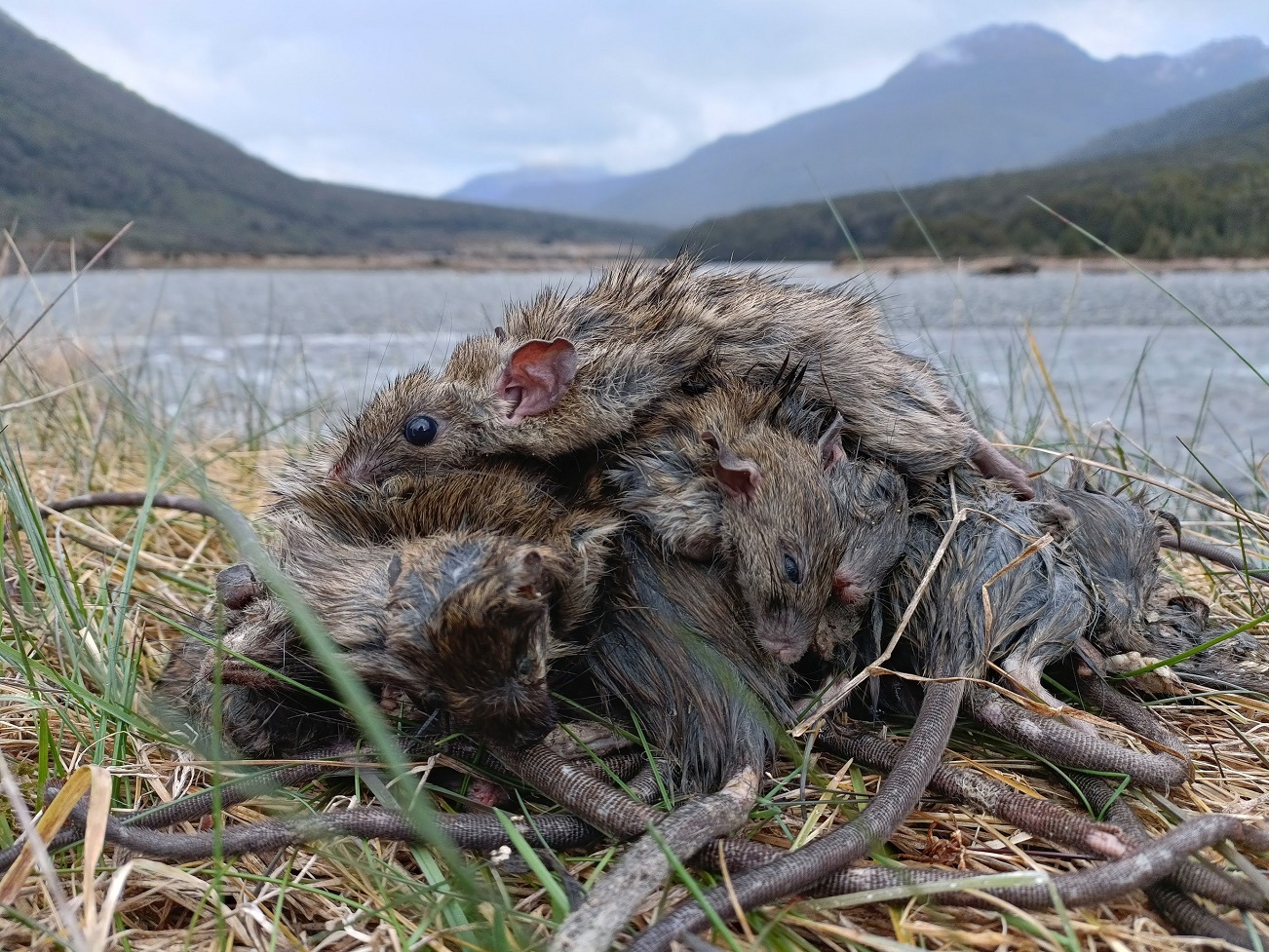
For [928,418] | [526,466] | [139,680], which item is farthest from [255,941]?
[928,418]

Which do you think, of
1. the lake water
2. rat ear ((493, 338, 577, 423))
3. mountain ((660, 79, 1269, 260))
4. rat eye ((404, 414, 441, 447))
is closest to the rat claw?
rat eye ((404, 414, 441, 447))

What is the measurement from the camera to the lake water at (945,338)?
224 inches

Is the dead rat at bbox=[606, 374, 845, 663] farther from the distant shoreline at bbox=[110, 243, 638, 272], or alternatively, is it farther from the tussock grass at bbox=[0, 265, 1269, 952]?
the distant shoreline at bbox=[110, 243, 638, 272]

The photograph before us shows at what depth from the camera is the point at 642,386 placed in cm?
298

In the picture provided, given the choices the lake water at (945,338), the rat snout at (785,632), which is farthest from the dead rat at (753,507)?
the lake water at (945,338)

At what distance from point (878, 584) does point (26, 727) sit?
226 centimetres

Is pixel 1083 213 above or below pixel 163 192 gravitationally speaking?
below

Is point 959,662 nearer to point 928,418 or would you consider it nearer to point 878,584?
point 878,584

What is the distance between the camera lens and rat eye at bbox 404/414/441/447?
3076 mm

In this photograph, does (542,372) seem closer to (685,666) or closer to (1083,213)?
(685,666)

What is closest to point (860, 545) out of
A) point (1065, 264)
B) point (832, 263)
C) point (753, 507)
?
point (753, 507)

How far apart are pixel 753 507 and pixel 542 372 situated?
93 centimetres

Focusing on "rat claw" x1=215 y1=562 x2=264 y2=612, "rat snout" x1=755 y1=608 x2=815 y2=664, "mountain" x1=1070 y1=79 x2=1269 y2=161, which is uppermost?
"mountain" x1=1070 y1=79 x2=1269 y2=161

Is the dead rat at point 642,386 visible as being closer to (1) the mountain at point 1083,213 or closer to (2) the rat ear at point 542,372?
(2) the rat ear at point 542,372
